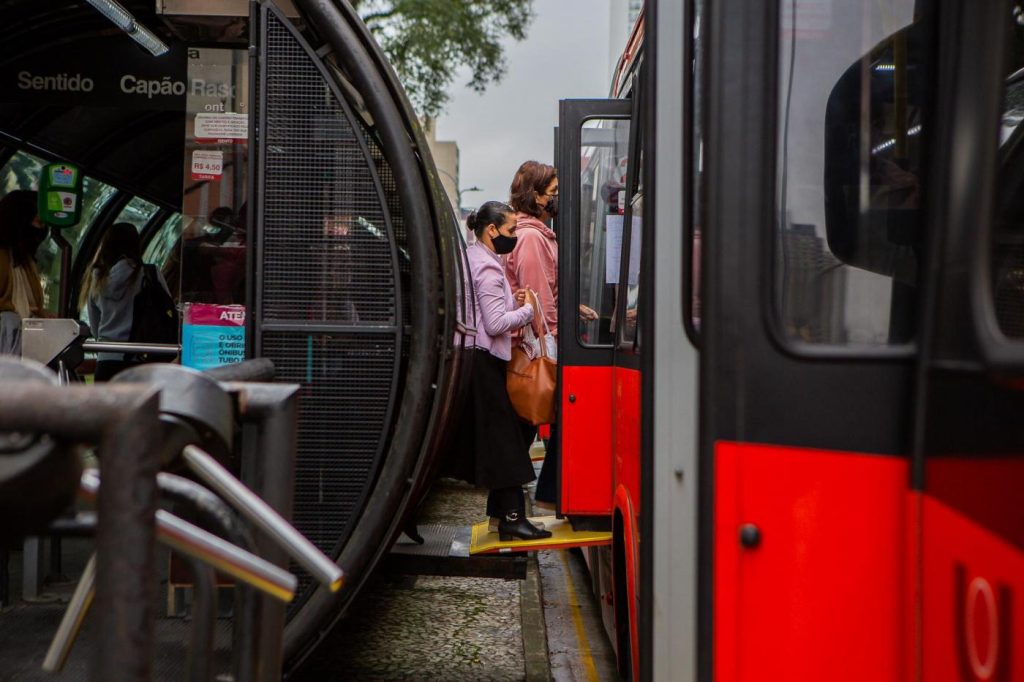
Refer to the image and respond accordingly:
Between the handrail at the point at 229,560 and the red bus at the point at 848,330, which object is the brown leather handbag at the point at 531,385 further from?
the handrail at the point at 229,560

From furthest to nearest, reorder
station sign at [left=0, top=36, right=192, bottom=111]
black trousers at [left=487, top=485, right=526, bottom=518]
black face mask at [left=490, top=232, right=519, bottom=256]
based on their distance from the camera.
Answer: station sign at [left=0, top=36, right=192, bottom=111]
black face mask at [left=490, top=232, right=519, bottom=256]
black trousers at [left=487, top=485, right=526, bottom=518]

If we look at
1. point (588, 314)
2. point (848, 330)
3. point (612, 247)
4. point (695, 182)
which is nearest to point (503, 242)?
point (588, 314)

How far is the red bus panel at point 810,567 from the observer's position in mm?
2270

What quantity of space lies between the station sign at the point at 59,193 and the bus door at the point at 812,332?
8217 mm

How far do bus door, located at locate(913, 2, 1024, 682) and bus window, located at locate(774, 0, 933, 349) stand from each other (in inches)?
4.5

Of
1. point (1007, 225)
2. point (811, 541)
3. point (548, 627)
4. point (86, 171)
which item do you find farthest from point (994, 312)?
point (86, 171)

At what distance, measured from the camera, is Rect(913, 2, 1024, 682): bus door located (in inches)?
74.5

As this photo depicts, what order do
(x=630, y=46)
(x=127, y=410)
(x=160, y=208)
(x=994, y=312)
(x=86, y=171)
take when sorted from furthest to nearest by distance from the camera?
(x=160, y=208)
(x=86, y=171)
(x=630, y=46)
(x=994, y=312)
(x=127, y=410)

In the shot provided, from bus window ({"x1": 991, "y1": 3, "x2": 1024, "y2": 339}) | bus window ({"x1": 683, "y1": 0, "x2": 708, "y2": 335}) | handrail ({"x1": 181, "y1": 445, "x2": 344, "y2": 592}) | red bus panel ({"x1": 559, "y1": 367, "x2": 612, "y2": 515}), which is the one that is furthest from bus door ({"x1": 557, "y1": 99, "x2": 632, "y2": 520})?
handrail ({"x1": 181, "y1": 445, "x2": 344, "y2": 592})

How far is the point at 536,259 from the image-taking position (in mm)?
6082

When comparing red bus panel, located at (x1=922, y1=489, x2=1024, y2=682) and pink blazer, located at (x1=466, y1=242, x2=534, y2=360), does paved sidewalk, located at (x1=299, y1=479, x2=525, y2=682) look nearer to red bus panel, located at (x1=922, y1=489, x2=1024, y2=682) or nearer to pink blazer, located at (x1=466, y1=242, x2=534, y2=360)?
pink blazer, located at (x1=466, y1=242, x2=534, y2=360)

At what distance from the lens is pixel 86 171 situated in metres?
9.67

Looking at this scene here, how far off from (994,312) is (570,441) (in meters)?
3.27

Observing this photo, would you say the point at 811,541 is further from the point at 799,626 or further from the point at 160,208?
the point at 160,208
